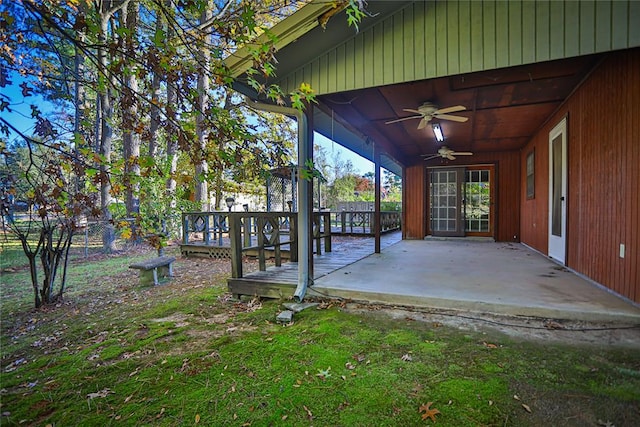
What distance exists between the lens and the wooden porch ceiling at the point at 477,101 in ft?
11.8

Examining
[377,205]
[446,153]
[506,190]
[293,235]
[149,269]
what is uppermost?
[446,153]

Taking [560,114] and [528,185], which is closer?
[560,114]

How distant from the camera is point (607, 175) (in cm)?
328

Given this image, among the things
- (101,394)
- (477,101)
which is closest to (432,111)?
(477,101)

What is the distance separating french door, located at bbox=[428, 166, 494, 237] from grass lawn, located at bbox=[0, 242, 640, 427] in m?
6.67

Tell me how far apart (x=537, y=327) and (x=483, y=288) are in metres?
0.81

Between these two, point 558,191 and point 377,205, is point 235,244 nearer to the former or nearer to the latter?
point 377,205

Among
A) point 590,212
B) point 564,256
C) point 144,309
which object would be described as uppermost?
point 590,212

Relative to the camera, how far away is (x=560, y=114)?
4.84 metres

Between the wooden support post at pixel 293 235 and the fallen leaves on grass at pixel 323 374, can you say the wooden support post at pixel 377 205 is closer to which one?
the wooden support post at pixel 293 235

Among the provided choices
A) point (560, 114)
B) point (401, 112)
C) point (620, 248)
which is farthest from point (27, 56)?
point (560, 114)

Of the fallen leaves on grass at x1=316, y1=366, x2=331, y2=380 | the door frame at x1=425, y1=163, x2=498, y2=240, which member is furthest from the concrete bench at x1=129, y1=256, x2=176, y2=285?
the door frame at x1=425, y1=163, x2=498, y2=240

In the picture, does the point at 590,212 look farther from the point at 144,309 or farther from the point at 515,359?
the point at 144,309

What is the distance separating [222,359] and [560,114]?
5673 mm
